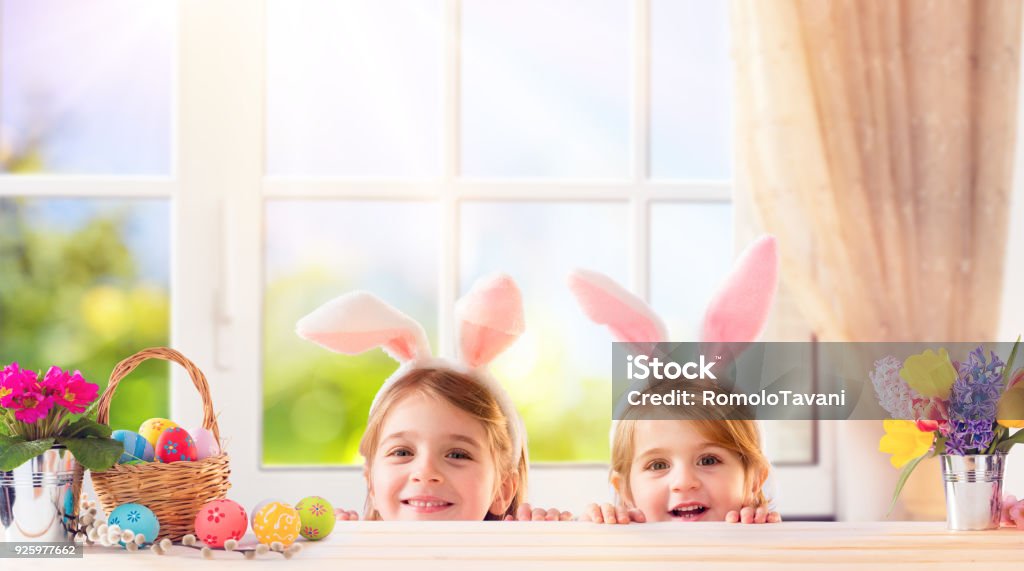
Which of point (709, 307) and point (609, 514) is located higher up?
point (709, 307)

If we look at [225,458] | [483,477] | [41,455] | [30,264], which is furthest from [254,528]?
Result: [30,264]

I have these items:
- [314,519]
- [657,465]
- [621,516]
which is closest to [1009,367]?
[621,516]

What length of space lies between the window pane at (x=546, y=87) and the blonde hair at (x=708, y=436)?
0.77 meters

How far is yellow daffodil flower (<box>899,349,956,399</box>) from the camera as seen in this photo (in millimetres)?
1181

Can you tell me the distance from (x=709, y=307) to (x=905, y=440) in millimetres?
405

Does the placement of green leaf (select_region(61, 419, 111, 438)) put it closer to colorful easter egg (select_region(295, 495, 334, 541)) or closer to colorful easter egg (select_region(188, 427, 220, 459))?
colorful easter egg (select_region(188, 427, 220, 459))

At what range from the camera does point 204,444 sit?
1203 mm

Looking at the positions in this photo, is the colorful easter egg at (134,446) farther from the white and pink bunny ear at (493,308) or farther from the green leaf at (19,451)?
the white and pink bunny ear at (493,308)

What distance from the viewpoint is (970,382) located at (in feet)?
3.83

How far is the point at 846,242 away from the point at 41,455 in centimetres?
160

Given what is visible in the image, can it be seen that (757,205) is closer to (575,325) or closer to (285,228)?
(575,325)

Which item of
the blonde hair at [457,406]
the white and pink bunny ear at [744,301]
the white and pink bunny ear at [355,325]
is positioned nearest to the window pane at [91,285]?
the blonde hair at [457,406]

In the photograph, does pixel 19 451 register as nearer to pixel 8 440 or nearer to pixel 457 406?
pixel 8 440

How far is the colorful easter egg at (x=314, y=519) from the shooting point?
1.17 m
